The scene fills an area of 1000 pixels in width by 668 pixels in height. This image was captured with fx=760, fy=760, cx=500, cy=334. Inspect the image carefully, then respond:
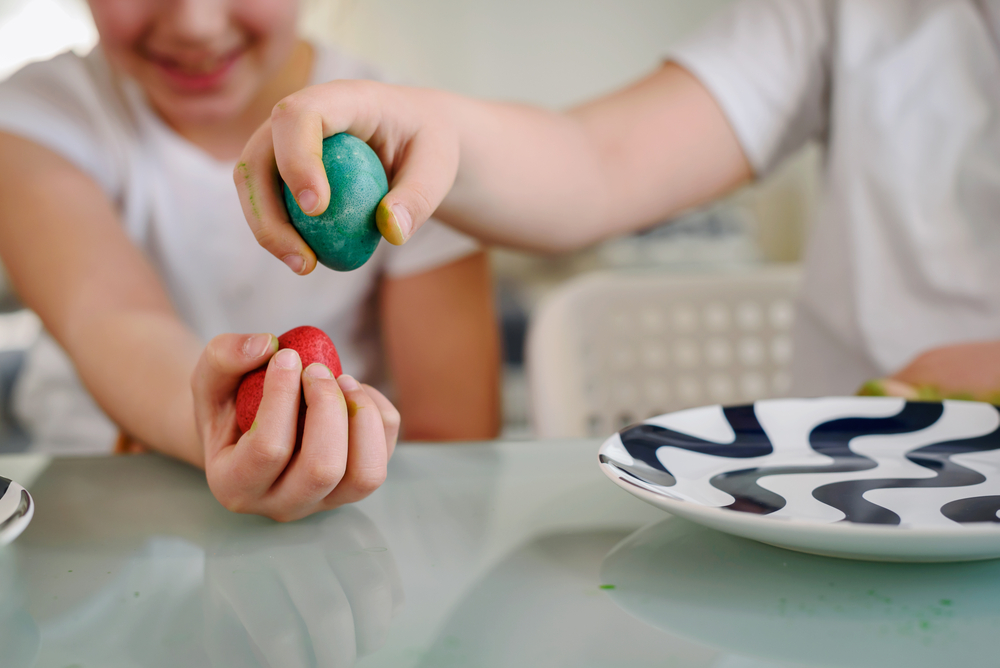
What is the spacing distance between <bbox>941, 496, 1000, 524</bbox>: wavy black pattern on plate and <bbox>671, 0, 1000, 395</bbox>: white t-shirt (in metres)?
0.45

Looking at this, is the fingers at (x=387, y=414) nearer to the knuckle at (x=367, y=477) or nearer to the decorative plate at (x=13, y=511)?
the knuckle at (x=367, y=477)

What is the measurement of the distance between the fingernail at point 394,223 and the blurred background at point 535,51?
218cm

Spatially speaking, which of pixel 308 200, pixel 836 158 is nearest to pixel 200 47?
pixel 308 200

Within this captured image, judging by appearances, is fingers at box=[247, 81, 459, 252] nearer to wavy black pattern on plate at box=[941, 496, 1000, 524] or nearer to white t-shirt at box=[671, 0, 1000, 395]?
wavy black pattern on plate at box=[941, 496, 1000, 524]

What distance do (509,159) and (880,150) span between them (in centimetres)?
43

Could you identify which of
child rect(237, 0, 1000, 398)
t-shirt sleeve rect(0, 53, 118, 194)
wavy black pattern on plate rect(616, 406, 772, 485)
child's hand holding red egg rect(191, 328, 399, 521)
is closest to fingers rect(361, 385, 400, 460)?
child's hand holding red egg rect(191, 328, 399, 521)

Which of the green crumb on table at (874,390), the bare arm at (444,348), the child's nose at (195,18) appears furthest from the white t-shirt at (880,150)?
the child's nose at (195,18)

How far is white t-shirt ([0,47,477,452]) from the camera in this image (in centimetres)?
87

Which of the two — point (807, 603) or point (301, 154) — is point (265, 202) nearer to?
point (301, 154)

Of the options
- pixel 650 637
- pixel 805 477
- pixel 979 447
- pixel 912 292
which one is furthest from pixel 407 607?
pixel 912 292

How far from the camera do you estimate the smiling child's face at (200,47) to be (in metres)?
0.70

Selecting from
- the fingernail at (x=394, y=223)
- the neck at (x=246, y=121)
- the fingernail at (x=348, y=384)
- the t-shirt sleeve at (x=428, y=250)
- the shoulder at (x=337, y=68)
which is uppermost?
the shoulder at (x=337, y=68)

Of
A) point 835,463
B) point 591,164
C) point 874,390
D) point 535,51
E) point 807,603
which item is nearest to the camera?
point 807,603

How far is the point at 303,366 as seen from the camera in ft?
1.15
